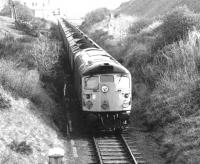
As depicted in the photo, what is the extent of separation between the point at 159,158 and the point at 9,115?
587 centimetres

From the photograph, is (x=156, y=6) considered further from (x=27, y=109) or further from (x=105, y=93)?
(x=27, y=109)

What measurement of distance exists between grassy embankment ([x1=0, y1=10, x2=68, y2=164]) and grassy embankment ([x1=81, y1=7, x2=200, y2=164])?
437 centimetres

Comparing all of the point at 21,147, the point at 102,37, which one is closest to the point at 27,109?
the point at 21,147

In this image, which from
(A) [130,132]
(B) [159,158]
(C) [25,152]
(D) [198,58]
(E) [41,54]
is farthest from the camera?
(E) [41,54]

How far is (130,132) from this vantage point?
15312 mm

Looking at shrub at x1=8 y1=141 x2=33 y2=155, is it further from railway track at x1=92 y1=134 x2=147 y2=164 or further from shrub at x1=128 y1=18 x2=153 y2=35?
shrub at x1=128 y1=18 x2=153 y2=35

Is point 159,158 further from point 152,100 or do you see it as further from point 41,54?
point 41,54

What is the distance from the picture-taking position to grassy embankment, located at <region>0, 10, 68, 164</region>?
37.5 feet

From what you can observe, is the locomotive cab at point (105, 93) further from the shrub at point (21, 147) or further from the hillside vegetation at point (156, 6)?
the hillside vegetation at point (156, 6)

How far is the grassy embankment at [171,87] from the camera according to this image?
12984 mm

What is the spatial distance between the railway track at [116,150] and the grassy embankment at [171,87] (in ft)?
3.77

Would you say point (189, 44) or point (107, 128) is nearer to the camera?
point (107, 128)

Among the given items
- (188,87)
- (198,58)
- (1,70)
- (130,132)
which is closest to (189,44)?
(198,58)

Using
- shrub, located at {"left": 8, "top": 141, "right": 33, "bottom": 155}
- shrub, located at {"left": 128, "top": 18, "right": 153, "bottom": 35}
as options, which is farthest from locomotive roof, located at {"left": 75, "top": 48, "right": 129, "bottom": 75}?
shrub, located at {"left": 128, "top": 18, "right": 153, "bottom": 35}
